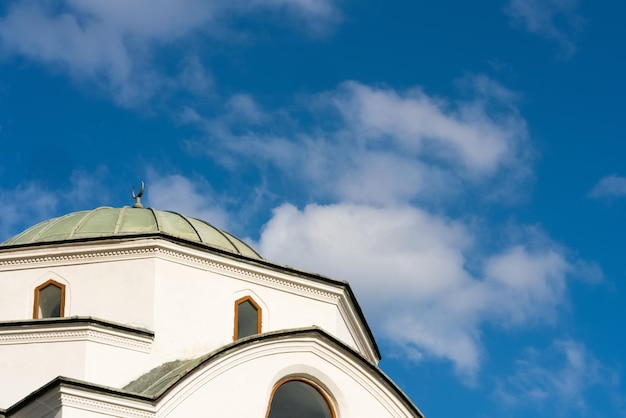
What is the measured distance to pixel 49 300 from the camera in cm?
2144

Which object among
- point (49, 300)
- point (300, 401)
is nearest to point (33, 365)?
point (49, 300)

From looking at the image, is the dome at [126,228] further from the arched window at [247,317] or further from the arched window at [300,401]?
the arched window at [300,401]

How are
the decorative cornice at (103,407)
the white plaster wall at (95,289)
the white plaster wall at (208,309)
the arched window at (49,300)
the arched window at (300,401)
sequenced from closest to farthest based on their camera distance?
the decorative cornice at (103,407) < the arched window at (300,401) < the white plaster wall at (208,309) < the white plaster wall at (95,289) < the arched window at (49,300)

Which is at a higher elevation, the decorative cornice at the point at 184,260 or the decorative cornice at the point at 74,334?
the decorative cornice at the point at 184,260

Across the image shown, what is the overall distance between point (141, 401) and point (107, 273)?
451cm

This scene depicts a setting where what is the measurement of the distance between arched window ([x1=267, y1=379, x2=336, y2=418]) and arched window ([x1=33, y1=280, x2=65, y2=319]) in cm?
498

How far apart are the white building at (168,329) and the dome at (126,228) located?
46mm

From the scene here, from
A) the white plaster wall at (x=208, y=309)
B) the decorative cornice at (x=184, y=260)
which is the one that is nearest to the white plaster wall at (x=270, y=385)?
the white plaster wall at (x=208, y=309)

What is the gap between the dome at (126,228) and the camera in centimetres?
2216

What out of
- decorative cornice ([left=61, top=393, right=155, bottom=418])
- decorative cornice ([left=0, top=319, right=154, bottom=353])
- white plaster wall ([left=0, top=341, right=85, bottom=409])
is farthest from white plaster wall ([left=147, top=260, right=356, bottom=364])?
decorative cornice ([left=61, top=393, right=155, bottom=418])

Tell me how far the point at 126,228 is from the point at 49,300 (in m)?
2.07

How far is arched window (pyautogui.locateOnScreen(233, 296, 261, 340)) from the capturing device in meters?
21.5

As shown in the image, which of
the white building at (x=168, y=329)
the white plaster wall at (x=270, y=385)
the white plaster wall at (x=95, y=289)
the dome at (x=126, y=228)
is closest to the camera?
the white plaster wall at (x=270, y=385)

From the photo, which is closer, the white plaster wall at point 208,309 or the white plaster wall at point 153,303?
the white plaster wall at point 153,303
